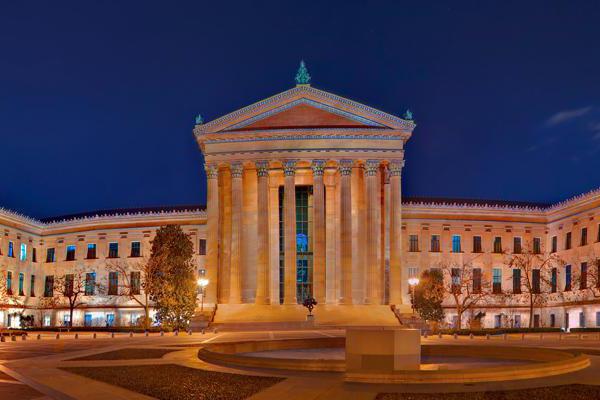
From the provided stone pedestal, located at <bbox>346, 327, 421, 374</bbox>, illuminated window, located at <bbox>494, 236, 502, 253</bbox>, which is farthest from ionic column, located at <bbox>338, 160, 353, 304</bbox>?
stone pedestal, located at <bbox>346, 327, 421, 374</bbox>

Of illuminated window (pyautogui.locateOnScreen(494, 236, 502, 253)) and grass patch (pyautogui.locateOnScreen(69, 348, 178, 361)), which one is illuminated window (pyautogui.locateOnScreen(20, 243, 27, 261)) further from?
grass patch (pyautogui.locateOnScreen(69, 348, 178, 361))

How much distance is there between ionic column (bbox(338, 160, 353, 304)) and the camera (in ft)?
247

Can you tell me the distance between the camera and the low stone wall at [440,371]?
20469 millimetres

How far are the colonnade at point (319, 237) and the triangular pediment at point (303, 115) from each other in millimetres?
3684

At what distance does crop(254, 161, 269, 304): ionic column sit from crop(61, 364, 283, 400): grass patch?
158 ft

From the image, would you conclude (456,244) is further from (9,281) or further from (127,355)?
(127,355)

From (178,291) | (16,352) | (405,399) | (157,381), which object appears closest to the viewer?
(405,399)

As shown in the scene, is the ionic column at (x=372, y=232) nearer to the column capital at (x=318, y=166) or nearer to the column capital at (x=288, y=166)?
the column capital at (x=318, y=166)

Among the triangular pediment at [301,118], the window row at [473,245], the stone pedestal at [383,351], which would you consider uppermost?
the triangular pediment at [301,118]

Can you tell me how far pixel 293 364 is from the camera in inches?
936

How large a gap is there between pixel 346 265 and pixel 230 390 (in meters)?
55.9

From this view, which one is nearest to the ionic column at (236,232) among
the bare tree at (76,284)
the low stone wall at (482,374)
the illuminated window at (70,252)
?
the bare tree at (76,284)

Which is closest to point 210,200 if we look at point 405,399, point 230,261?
point 230,261

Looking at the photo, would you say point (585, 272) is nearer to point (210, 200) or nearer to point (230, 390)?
point (210, 200)
